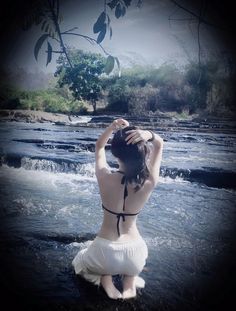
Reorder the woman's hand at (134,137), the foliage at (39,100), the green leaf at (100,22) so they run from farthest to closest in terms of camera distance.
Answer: the foliage at (39,100), the woman's hand at (134,137), the green leaf at (100,22)

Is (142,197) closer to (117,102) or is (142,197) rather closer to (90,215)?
(90,215)

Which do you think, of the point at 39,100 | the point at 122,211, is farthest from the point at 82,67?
the point at 39,100

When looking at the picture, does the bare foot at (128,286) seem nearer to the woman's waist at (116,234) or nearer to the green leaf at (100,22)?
the woman's waist at (116,234)

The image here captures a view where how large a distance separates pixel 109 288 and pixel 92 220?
1.80m

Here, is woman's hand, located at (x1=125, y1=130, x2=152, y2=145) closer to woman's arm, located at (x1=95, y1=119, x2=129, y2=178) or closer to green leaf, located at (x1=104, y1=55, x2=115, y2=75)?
woman's arm, located at (x1=95, y1=119, x2=129, y2=178)

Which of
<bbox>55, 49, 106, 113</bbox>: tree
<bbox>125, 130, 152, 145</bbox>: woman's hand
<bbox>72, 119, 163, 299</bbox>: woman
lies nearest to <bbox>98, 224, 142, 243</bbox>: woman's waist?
<bbox>72, 119, 163, 299</bbox>: woman

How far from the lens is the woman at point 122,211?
6.45 feet

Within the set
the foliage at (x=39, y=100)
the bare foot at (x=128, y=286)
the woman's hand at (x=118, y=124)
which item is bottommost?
the bare foot at (x=128, y=286)

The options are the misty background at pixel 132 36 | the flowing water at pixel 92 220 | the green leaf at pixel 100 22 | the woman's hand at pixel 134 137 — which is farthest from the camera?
the misty background at pixel 132 36

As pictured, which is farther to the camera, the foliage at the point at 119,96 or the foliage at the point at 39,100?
the foliage at the point at 119,96

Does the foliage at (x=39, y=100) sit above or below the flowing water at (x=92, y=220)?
above

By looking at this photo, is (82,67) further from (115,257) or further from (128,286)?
(128,286)

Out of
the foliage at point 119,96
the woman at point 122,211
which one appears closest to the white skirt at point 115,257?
the woman at point 122,211

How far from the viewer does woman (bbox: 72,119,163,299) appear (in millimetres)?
1966
